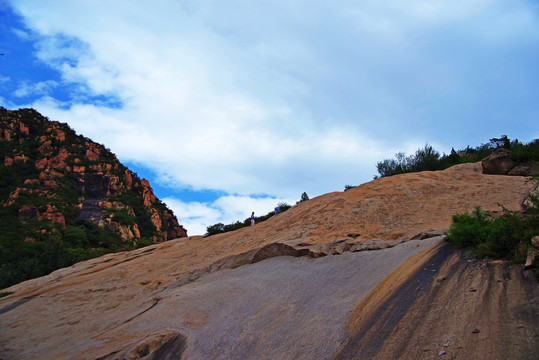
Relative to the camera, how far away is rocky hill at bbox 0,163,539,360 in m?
5.95

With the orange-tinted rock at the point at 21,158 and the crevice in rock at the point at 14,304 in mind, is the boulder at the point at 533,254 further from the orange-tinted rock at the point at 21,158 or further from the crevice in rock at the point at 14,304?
the orange-tinted rock at the point at 21,158

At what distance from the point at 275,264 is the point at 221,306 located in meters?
2.73

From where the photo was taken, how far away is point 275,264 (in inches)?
507

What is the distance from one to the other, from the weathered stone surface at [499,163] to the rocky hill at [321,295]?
592 millimetres

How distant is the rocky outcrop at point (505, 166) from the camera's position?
723 inches

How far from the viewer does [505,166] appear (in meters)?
19.2

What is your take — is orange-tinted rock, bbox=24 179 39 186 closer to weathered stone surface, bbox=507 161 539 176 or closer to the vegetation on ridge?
weathered stone surface, bbox=507 161 539 176

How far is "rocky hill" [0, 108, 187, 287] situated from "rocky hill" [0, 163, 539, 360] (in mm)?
20906

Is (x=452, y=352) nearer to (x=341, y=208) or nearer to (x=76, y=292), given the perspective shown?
(x=341, y=208)

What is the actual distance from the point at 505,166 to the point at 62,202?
58738 millimetres

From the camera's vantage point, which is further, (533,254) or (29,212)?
(29,212)

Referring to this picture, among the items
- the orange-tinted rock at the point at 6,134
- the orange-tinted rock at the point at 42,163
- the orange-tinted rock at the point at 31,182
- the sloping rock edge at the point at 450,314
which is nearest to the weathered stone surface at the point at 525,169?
the sloping rock edge at the point at 450,314

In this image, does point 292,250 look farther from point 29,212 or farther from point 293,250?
point 29,212

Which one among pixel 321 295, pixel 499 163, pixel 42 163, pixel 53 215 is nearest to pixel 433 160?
pixel 499 163
